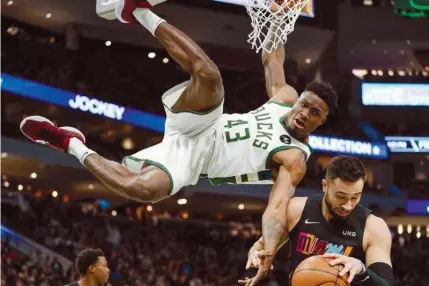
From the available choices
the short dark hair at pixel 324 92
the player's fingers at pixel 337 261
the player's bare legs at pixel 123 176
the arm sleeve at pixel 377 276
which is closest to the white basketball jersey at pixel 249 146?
the short dark hair at pixel 324 92

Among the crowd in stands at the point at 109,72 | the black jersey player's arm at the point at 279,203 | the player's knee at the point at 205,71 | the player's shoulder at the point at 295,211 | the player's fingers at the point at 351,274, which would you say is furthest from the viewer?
the crowd in stands at the point at 109,72

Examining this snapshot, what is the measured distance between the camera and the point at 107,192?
23.0 meters

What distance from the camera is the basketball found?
4.22m

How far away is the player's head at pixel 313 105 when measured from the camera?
599 centimetres

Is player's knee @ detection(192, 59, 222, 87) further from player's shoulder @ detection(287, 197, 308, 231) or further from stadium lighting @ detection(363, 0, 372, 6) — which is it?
stadium lighting @ detection(363, 0, 372, 6)

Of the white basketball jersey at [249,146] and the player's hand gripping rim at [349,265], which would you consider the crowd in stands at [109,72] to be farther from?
the player's hand gripping rim at [349,265]

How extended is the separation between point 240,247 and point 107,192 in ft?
14.1

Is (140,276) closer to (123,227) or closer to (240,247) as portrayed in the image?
(123,227)

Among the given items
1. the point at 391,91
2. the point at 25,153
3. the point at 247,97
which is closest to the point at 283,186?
the point at 25,153

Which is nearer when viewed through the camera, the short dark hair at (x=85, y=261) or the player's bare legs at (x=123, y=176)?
the player's bare legs at (x=123, y=176)

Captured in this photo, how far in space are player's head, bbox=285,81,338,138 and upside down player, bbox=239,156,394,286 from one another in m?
1.20

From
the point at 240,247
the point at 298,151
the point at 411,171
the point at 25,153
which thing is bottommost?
the point at 411,171

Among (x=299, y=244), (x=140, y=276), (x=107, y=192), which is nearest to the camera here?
(x=299, y=244)

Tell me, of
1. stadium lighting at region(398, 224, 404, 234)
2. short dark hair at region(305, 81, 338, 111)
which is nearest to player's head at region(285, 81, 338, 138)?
short dark hair at region(305, 81, 338, 111)
